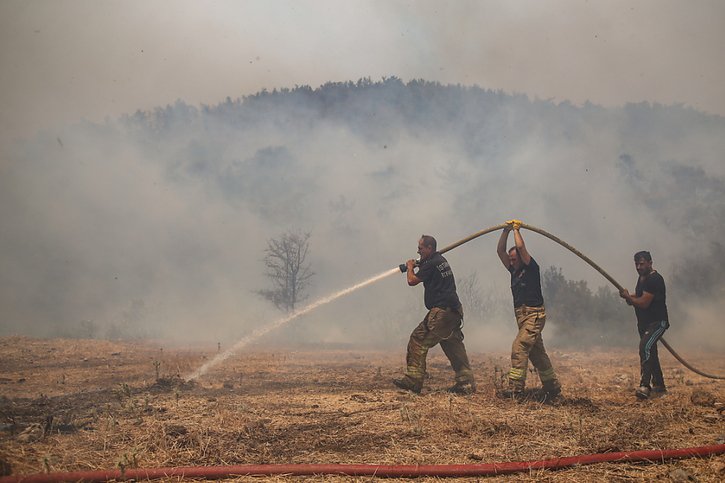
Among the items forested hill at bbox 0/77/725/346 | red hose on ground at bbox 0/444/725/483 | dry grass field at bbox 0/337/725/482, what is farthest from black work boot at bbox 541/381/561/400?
forested hill at bbox 0/77/725/346

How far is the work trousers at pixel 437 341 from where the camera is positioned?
643 cm

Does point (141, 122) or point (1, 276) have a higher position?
point (141, 122)

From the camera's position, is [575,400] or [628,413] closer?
[628,413]

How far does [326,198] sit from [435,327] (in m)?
37.4

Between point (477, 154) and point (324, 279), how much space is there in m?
17.3

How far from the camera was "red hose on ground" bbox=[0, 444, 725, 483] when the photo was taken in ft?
10.4

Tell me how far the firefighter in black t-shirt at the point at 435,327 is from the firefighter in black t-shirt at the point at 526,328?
73 centimetres

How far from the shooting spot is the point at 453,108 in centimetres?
5344

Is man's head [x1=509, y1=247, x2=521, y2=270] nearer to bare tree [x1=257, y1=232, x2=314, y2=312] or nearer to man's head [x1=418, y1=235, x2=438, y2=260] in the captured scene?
man's head [x1=418, y1=235, x2=438, y2=260]

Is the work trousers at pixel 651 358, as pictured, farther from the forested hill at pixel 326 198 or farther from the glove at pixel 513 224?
the forested hill at pixel 326 198

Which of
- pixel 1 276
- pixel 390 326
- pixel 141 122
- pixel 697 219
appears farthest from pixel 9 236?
pixel 697 219

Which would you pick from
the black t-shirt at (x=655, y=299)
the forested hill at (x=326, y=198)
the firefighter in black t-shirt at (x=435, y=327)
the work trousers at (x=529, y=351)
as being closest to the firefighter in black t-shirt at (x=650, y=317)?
the black t-shirt at (x=655, y=299)

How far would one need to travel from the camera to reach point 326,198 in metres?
43.5

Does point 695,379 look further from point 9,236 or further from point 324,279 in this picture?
point 9,236
